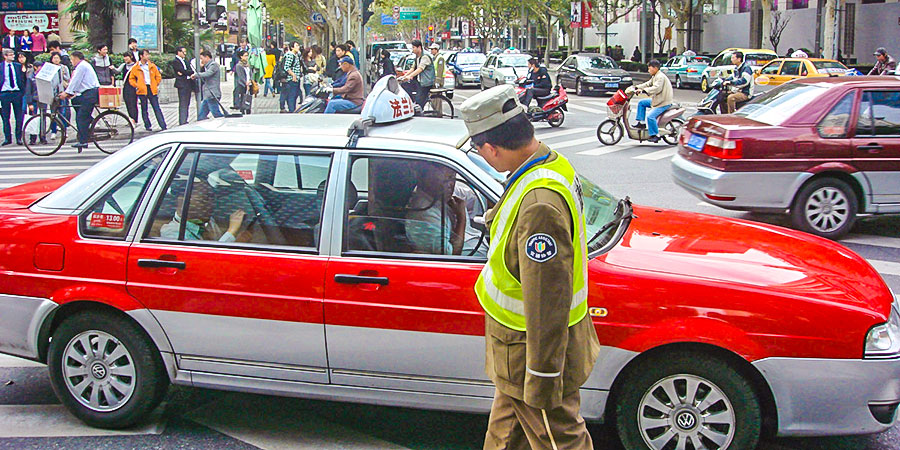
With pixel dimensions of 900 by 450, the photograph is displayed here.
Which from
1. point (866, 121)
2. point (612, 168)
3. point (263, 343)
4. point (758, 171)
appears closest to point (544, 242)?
point (263, 343)

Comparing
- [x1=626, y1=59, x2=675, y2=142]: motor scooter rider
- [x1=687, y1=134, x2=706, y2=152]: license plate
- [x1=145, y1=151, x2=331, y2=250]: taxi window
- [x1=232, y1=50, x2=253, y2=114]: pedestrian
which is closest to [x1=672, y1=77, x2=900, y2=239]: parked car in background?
[x1=687, y1=134, x2=706, y2=152]: license plate

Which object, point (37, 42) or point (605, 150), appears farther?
point (37, 42)

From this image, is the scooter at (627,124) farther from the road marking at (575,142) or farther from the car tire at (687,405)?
the car tire at (687,405)

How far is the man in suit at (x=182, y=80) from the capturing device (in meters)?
19.0

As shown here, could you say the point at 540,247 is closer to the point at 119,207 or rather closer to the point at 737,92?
the point at 119,207

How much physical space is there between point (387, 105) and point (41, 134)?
13712 mm

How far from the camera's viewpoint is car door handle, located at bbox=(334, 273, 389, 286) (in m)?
4.04

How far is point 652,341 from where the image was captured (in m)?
3.79

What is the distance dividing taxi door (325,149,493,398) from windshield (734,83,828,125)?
585cm

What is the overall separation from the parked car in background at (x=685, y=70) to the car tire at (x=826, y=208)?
2878cm

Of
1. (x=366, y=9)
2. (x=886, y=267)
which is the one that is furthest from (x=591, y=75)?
(x=886, y=267)

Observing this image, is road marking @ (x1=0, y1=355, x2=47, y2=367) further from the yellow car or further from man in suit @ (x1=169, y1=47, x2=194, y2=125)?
the yellow car

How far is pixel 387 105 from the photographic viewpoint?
4.66 m

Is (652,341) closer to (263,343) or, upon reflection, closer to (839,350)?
(839,350)
